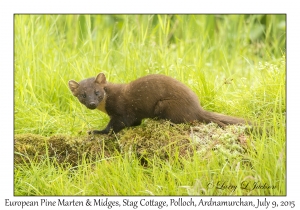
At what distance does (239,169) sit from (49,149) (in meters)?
2.11

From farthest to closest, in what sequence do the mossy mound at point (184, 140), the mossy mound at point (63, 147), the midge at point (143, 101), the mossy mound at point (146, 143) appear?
the midge at point (143, 101) → the mossy mound at point (63, 147) → the mossy mound at point (146, 143) → the mossy mound at point (184, 140)

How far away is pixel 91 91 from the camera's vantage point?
605 centimetres

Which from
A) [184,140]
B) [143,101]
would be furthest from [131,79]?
[184,140]

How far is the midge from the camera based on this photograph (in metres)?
5.67

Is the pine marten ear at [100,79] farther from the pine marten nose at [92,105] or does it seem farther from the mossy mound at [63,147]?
the mossy mound at [63,147]

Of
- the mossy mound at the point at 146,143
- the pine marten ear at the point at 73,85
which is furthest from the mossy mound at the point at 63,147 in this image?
the pine marten ear at the point at 73,85

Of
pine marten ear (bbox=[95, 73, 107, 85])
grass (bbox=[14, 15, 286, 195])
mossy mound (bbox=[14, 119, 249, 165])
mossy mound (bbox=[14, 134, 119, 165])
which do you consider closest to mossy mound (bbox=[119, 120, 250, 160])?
mossy mound (bbox=[14, 119, 249, 165])

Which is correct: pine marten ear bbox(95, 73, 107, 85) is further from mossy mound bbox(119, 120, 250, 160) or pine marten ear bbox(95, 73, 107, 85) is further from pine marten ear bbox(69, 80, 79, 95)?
mossy mound bbox(119, 120, 250, 160)

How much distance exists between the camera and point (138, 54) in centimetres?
684

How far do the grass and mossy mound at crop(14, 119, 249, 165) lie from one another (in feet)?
0.31

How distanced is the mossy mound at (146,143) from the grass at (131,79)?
0.09 meters

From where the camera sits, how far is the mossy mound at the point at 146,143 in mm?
5125
